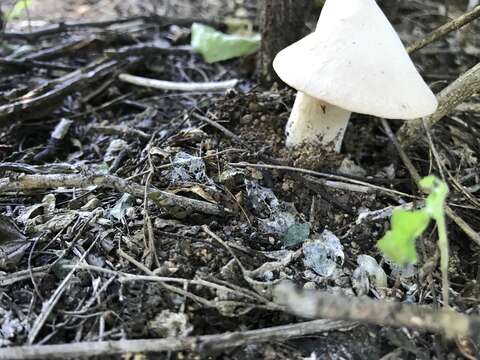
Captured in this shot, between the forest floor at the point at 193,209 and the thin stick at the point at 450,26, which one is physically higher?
the thin stick at the point at 450,26

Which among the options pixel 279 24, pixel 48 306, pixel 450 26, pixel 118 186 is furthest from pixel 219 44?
pixel 48 306

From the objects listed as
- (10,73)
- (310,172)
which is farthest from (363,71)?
(10,73)

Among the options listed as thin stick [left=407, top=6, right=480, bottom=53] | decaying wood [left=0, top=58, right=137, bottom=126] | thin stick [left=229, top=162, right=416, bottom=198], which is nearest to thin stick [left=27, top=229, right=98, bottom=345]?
thin stick [left=229, top=162, right=416, bottom=198]

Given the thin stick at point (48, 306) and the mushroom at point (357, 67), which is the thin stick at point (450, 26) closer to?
the mushroom at point (357, 67)

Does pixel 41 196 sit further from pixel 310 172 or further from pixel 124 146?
pixel 310 172

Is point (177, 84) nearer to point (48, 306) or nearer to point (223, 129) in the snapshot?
point (223, 129)

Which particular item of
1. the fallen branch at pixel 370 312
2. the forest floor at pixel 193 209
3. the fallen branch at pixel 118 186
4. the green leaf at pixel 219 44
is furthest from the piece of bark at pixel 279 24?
the fallen branch at pixel 370 312
